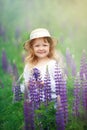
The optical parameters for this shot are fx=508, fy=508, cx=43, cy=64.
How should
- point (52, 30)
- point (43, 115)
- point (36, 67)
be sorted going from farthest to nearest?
point (52, 30) → point (36, 67) → point (43, 115)

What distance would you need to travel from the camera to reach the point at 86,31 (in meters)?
2.79

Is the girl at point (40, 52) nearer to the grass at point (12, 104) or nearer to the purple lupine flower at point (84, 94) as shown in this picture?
the grass at point (12, 104)

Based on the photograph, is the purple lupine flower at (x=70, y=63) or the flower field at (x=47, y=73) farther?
the purple lupine flower at (x=70, y=63)

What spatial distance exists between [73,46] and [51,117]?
0.64 metres

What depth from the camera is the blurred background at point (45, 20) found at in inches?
110

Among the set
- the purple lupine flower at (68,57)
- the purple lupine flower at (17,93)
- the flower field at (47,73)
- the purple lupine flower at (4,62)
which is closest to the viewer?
the flower field at (47,73)

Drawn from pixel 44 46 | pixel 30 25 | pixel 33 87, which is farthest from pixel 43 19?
pixel 33 87

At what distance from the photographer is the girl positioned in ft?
8.16

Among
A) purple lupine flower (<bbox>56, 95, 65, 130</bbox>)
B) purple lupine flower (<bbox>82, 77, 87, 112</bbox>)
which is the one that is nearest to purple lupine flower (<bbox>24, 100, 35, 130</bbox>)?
purple lupine flower (<bbox>56, 95, 65, 130</bbox>)

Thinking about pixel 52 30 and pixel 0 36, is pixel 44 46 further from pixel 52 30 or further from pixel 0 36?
pixel 0 36

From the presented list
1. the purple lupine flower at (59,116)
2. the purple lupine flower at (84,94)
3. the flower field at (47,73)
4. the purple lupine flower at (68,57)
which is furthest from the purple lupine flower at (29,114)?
the purple lupine flower at (68,57)

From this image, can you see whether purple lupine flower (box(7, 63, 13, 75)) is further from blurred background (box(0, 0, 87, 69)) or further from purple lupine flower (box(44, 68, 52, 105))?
purple lupine flower (box(44, 68, 52, 105))

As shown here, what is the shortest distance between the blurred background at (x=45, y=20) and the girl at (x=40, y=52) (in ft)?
0.76

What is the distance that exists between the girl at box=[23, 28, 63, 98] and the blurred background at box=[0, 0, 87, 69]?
0.23 meters
